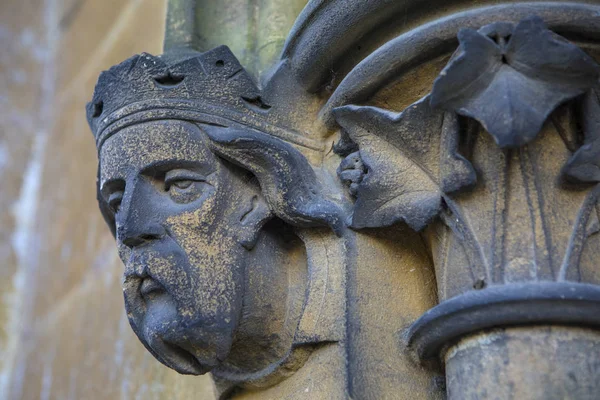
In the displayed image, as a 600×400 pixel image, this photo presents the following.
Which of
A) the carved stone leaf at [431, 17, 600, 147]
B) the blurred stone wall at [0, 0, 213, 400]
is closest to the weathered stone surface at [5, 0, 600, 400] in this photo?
the carved stone leaf at [431, 17, 600, 147]

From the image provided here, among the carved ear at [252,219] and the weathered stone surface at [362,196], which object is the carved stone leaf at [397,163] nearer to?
the weathered stone surface at [362,196]

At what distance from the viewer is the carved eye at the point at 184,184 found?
5.06 ft

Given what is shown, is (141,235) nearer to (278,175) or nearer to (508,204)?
(278,175)

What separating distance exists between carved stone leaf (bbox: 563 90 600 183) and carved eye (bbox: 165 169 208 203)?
1.86 ft

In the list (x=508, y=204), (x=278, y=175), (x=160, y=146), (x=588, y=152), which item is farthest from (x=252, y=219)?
(x=588, y=152)

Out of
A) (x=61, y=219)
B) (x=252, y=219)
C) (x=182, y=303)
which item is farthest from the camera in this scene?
(x=61, y=219)

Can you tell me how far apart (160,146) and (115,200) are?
14 cm

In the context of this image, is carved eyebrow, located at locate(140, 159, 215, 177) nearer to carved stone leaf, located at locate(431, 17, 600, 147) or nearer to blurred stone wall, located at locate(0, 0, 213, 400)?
carved stone leaf, located at locate(431, 17, 600, 147)

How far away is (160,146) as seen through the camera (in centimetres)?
154

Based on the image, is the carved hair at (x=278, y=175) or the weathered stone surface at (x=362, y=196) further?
the carved hair at (x=278, y=175)

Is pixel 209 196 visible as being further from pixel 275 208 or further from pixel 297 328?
pixel 297 328

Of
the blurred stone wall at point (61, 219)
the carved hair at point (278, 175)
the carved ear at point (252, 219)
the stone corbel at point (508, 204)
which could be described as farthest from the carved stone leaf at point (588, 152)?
the blurred stone wall at point (61, 219)

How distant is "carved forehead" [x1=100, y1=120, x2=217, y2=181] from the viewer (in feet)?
5.06

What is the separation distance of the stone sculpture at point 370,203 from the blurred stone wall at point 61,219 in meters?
0.57
